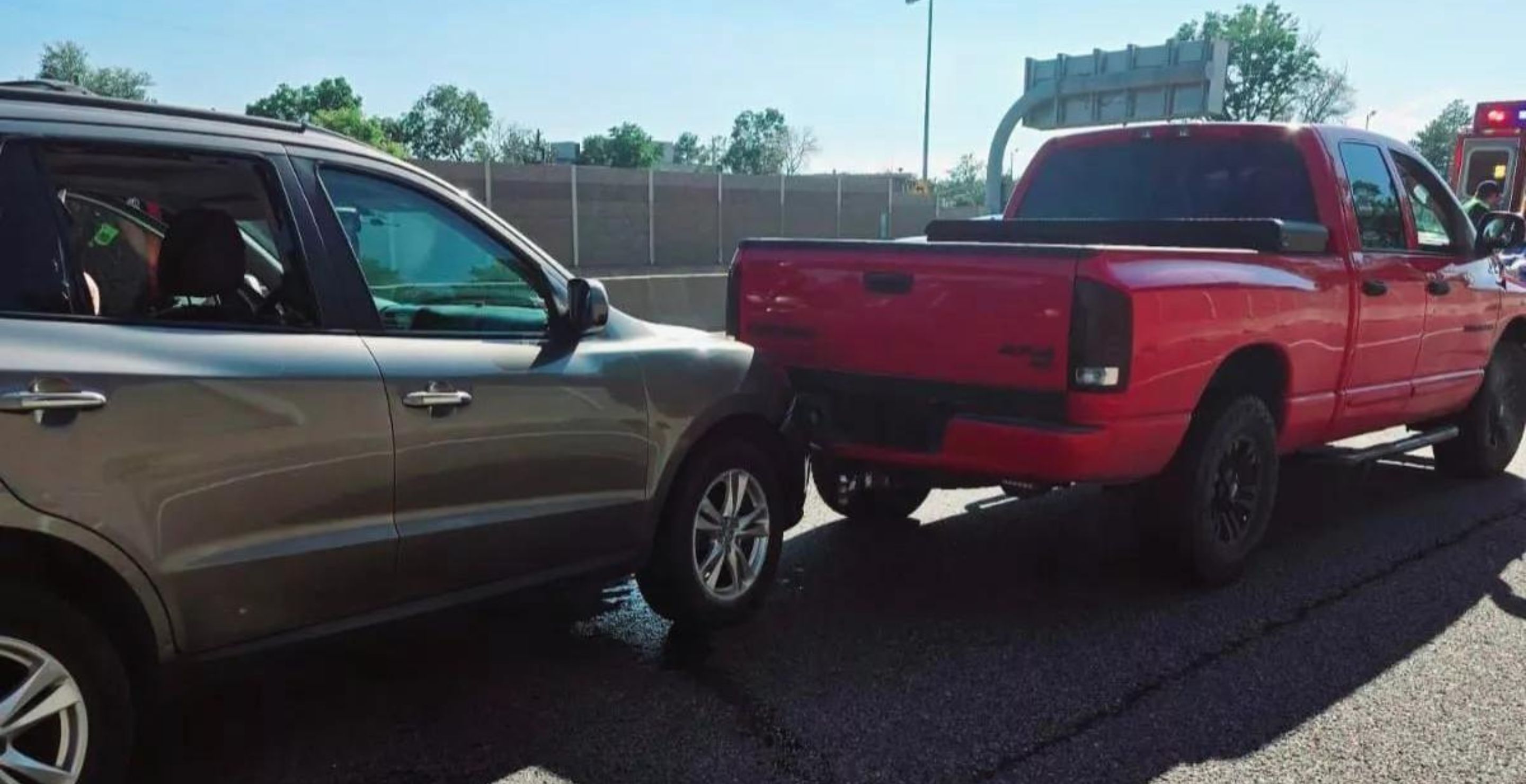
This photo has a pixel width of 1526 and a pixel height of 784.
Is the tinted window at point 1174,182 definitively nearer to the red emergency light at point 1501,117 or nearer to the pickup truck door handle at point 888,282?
the pickup truck door handle at point 888,282

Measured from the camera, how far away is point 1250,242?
206 inches

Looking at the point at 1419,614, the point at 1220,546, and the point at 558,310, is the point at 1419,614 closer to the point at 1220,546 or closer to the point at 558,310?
the point at 1220,546

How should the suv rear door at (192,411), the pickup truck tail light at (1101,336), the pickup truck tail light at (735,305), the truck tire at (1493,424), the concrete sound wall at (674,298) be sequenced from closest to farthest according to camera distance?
the suv rear door at (192,411) < the pickup truck tail light at (1101,336) < the pickup truck tail light at (735,305) < the truck tire at (1493,424) < the concrete sound wall at (674,298)

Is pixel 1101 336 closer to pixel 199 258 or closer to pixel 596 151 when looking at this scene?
pixel 199 258

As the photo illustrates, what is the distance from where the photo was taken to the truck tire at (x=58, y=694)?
104 inches

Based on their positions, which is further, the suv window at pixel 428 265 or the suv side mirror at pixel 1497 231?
the suv side mirror at pixel 1497 231

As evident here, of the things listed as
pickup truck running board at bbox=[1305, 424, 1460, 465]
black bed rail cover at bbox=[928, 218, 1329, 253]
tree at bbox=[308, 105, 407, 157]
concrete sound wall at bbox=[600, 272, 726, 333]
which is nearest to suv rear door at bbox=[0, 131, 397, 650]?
black bed rail cover at bbox=[928, 218, 1329, 253]

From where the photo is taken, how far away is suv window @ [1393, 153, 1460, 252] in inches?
259

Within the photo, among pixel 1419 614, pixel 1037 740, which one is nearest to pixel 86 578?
pixel 1037 740

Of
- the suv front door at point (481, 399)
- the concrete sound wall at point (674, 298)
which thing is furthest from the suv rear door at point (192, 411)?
the concrete sound wall at point (674, 298)

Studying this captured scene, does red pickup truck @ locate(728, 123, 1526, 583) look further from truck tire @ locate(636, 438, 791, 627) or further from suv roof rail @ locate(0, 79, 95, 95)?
suv roof rail @ locate(0, 79, 95, 95)

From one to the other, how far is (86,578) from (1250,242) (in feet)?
15.2

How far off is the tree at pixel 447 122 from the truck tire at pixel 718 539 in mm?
107255

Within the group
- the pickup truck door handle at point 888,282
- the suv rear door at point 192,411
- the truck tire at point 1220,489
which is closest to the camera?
the suv rear door at point 192,411
